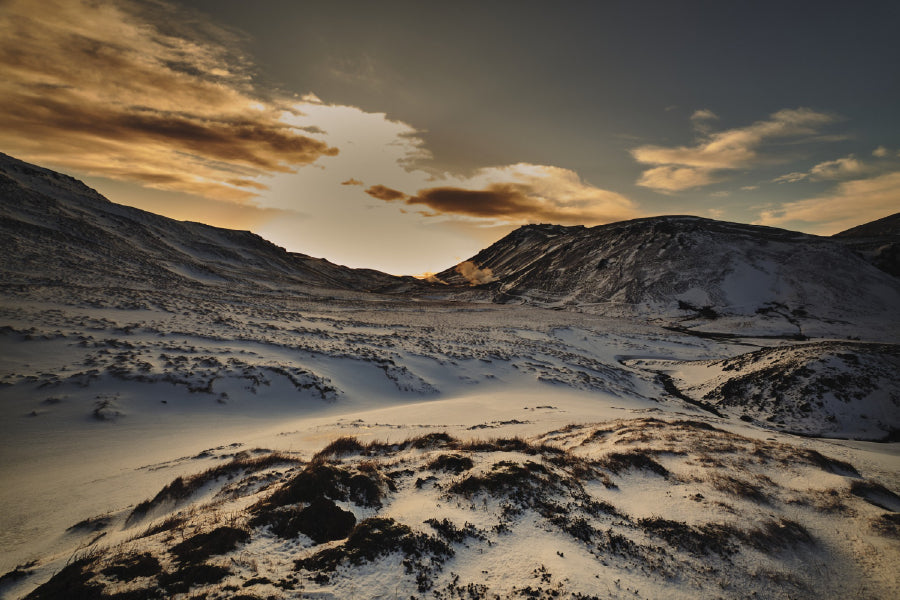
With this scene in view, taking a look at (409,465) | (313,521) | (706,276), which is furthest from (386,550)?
(706,276)

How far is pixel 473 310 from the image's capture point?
57656 millimetres

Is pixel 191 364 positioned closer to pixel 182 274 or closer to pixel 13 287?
pixel 13 287

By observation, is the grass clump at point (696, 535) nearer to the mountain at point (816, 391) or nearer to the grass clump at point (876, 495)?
the grass clump at point (876, 495)

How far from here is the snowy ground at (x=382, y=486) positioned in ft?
13.5

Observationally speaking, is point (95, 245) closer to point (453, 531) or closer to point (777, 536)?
point (453, 531)

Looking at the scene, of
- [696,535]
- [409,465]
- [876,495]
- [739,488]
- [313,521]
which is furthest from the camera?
[409,465]

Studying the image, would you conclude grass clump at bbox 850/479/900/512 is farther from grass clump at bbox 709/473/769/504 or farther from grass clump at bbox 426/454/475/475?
grass clump at bbox 426/454/475/475

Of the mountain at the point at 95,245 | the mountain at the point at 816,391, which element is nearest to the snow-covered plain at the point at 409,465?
the mountain at the point at 816,391

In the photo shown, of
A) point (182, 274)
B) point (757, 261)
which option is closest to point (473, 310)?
point (182, 274)

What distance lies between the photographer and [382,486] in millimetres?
6129

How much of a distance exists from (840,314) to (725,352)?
32534mm

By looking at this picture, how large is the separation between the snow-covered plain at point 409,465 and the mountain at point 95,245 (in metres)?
10.5

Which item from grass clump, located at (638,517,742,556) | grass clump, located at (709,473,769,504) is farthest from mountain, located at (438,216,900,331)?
grass clump, located at (638,517,742,556)

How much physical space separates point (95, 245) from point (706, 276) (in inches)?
3899
